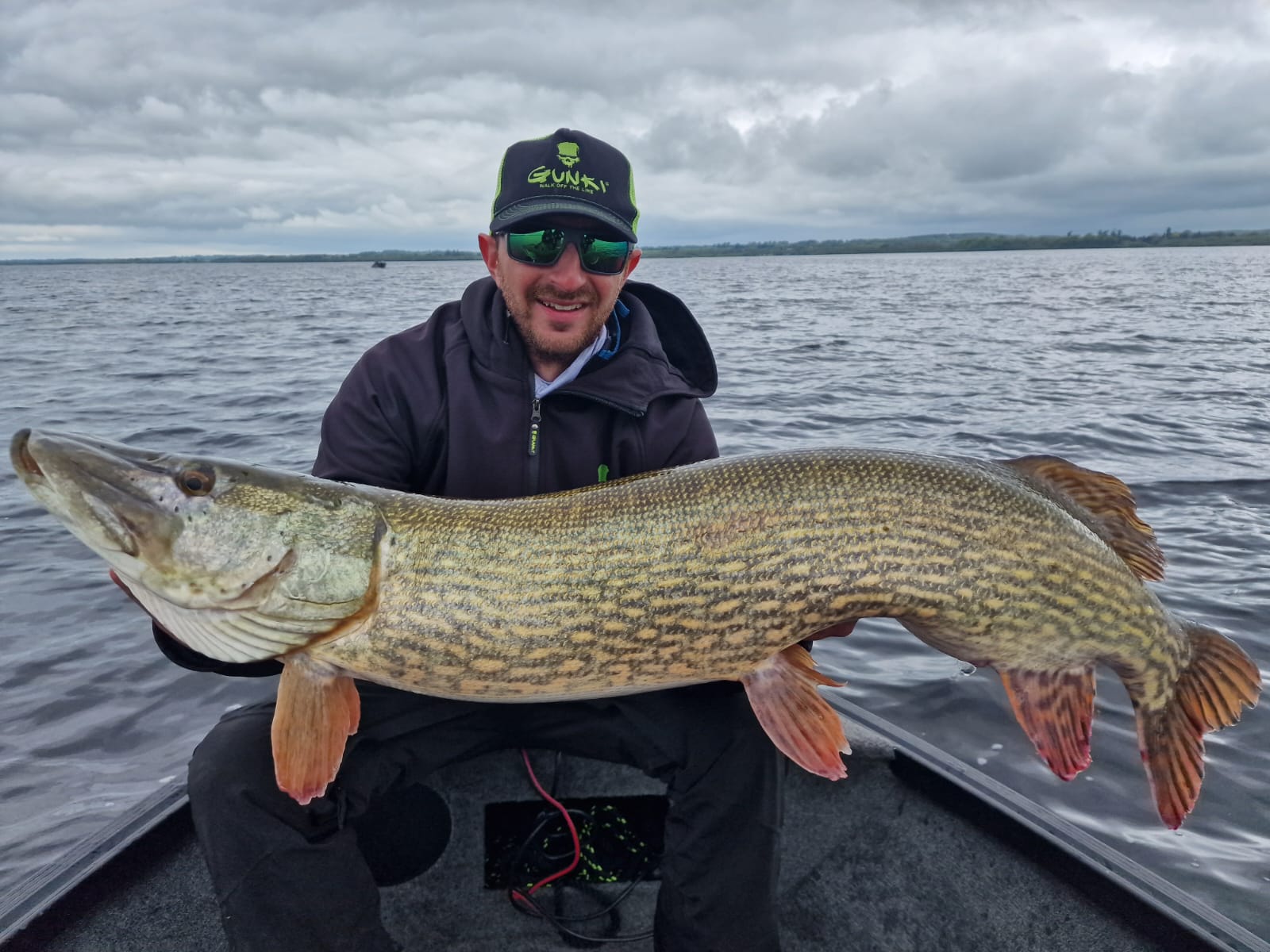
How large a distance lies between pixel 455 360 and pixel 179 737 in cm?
279

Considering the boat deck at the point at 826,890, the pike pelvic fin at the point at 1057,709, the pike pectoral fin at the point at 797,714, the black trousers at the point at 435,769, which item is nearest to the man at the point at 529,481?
the black trousers at the point at 435,769

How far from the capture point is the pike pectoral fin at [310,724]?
1956 mm

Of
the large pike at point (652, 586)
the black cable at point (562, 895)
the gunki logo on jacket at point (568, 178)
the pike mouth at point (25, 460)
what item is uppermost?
the gunki logo on jacket at point (568, 178)

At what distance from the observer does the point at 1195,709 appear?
238 cm

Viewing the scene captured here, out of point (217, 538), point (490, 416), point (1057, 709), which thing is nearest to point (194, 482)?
point (217, 538)

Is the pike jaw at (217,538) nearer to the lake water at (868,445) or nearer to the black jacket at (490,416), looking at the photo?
the black jacket at (490,416)

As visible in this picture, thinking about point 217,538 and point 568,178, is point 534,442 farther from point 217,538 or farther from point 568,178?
point 217,538

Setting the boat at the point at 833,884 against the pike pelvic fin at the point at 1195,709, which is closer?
the boat at the point at 833,884

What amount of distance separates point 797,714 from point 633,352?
1.37m

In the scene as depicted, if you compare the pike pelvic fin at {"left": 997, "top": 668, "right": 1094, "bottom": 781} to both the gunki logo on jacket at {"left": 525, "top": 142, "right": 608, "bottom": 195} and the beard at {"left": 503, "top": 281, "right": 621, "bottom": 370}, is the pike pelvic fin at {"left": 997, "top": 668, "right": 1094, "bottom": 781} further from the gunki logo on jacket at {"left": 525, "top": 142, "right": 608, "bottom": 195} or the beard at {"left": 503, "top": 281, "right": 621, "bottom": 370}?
the gunki logo on jacket at {"left": 525, "top": 142, "right": 608, "bottom": 195}

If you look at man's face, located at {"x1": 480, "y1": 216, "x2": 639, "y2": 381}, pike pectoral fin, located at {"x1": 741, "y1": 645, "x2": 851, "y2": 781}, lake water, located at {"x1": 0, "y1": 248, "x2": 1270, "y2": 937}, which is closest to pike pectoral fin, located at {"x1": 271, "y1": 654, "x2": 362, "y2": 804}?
pike pectoral fin, located at {"x1": 741, "y1": 645, "x2": 851, "y2": 781}

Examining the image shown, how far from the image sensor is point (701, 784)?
2.24 metres

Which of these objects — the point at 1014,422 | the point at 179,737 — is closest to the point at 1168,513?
the point at 1014,422

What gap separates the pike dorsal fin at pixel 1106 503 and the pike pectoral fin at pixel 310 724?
6.41ft
